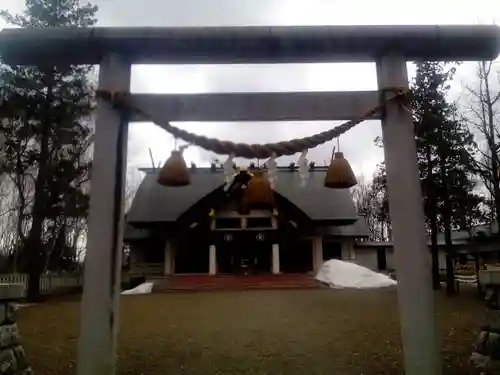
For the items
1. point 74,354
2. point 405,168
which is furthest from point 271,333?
point 405,168

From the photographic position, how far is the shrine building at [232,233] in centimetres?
2228

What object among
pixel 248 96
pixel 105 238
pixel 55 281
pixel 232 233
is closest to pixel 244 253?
pixel 232 233

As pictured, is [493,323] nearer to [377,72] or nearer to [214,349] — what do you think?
[377,72]

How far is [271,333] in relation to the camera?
771cm

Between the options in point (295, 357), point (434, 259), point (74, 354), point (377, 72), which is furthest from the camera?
point (434, 259)

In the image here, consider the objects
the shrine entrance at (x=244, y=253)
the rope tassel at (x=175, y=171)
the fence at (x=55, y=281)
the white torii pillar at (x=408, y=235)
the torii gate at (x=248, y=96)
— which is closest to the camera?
the white torii pillar at (x=408, y=235)

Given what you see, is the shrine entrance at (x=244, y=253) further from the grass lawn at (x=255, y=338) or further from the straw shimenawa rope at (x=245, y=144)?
the straw shimenawa rope at (x=245, y=144)

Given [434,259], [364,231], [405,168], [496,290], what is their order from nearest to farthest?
[405,168], [496,290], [434,259], [364,231]

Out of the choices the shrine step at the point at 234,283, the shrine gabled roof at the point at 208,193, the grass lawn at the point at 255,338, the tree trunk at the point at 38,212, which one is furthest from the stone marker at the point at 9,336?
the shrine gabled roof at the point at 208,193

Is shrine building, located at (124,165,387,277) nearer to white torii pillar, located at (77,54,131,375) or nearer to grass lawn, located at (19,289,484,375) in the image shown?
grass lawn, located at (19,289,484,375)

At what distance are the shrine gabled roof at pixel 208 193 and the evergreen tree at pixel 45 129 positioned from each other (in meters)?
5.87

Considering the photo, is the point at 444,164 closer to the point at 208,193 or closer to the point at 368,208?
the point at 208,193

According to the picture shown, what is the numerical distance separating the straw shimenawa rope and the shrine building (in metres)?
18.1

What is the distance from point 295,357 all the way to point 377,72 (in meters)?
4.07
